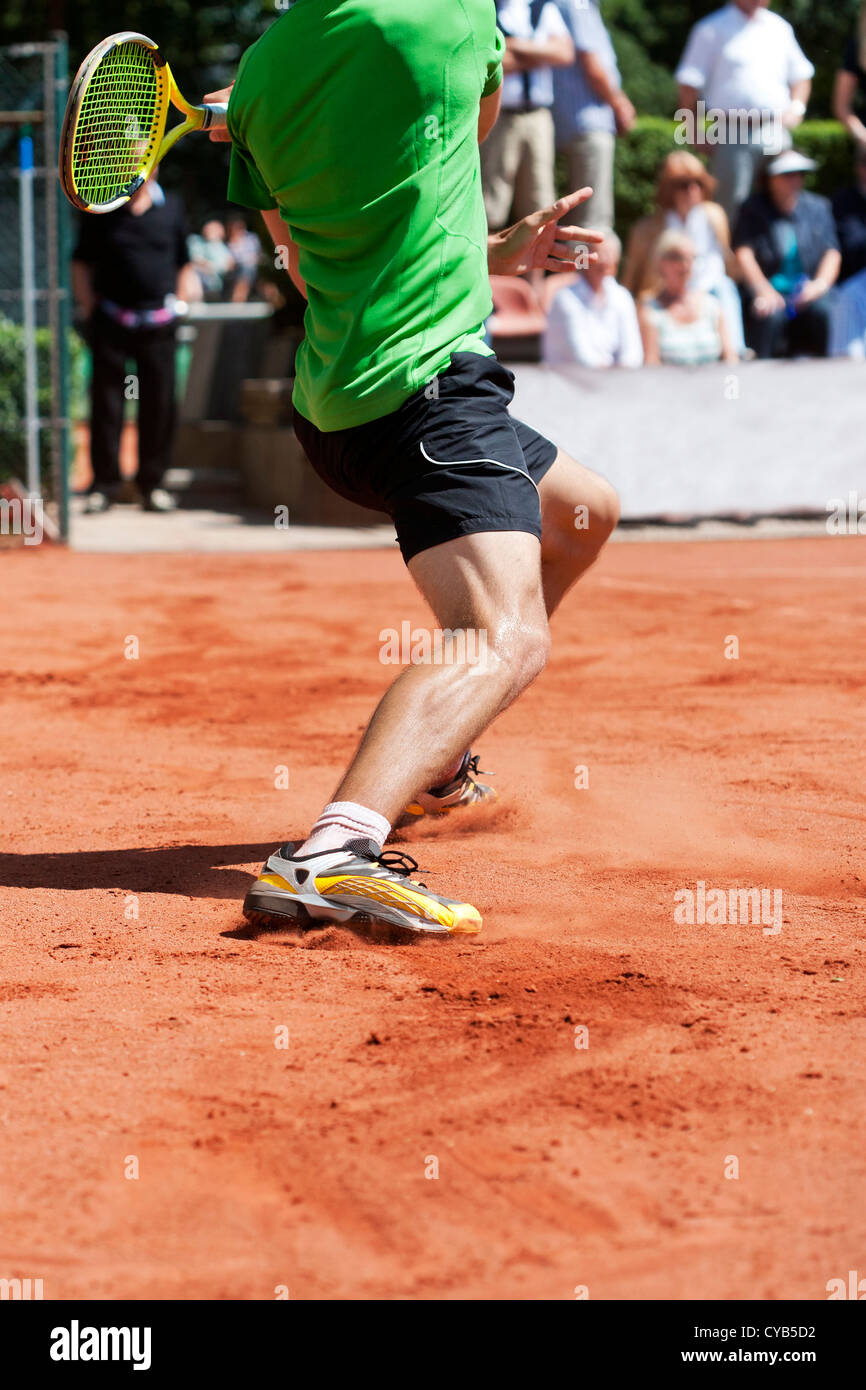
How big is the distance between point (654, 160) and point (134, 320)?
13371 mm

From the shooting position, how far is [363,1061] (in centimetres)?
275

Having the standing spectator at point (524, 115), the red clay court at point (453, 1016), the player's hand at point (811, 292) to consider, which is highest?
the standing spectator at point (524, 115)

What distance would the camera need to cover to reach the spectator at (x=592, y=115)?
35.0 ft

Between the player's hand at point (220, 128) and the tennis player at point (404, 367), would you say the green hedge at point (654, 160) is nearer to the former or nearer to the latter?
the player's hand at point (220, 128)

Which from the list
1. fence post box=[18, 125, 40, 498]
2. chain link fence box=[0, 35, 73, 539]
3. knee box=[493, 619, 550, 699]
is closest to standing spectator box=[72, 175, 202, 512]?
chain link fence box=[0, 35, 73, 539]

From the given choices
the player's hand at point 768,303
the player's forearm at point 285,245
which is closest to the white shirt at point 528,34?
the player's hand at point 768,303

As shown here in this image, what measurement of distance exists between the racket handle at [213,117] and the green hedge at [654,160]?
1949 centimetres

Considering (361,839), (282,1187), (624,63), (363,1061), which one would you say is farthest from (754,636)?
(624,63)

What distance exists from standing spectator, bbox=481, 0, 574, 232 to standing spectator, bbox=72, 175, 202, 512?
214 cm

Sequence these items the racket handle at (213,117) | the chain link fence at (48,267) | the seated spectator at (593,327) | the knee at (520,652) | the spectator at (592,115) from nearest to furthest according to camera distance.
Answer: the knee at (520,652)
the racket handle at (213,117)
the chain link fence at (48,267)
the seated spectator at (593,327)
the spectator at (592,115)

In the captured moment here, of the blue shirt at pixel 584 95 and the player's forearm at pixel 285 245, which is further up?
the blue shirt at pixel 584 95

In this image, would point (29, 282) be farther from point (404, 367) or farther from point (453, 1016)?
point (453, 1016)

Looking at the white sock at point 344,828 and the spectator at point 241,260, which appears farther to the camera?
the spectator at point 241,260

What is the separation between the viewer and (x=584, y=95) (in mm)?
10906
